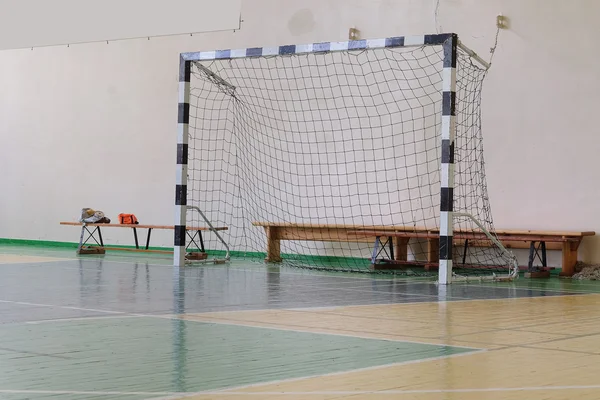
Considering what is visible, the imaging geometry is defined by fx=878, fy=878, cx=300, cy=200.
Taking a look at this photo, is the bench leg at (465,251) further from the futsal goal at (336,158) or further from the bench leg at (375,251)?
the bench leg at (375,251)

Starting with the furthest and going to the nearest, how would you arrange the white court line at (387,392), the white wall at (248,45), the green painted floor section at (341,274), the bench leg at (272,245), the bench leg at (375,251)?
the bench leg at (272,245) → the bench leg at (375,251) → the white wall at (248,45) → the green painted floor section at (341,274) → the white court line at (387,392)

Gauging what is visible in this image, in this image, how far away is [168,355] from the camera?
14.1ft

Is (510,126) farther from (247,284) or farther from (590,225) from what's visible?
(247,284)

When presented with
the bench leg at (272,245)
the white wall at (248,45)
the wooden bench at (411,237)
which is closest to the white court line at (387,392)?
the wooden bench at (411,237)

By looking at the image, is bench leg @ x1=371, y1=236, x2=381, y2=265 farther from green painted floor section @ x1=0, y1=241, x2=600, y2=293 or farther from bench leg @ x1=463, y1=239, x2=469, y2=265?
bench leg @ x1=463, y1=239, x2=469, y2=265

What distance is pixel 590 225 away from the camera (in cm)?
1157

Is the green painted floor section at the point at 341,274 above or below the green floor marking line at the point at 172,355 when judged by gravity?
above

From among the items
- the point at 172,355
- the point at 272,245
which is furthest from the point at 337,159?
the point at 172,355

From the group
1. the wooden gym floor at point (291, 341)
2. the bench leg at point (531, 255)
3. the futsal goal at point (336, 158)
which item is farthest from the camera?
the futsal goal at point (336, 158)

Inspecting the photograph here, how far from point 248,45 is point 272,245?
354 centimetres

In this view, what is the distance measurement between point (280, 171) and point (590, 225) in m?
5.02

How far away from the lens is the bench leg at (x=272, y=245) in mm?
13320

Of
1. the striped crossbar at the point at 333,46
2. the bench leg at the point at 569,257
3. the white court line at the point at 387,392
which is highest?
the striped crossbar at the point at 333,46

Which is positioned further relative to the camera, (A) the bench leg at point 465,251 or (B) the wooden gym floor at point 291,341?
(A) the bench leg at point 465,251
